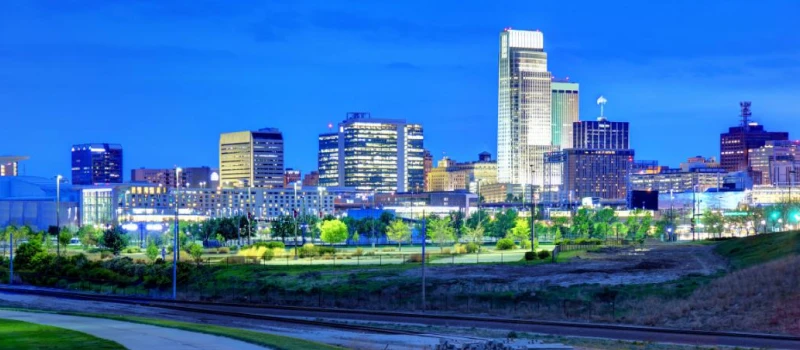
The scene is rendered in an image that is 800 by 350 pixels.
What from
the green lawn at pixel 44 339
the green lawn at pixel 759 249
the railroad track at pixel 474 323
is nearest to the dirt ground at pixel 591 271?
the green lawn at pixel 759 249

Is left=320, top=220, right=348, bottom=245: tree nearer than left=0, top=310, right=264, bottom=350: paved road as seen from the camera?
No

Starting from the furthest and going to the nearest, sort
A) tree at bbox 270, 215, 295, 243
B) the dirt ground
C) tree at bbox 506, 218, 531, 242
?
tree at bbox 506, 218, 531, 242 → tree at bbox 270, 215, 295, 243 → the dirt ground

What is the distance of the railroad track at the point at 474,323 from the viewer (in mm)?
56000

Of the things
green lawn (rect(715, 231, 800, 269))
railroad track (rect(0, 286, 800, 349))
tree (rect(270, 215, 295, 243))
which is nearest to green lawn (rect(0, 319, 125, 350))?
railroad track (rect(0, 286, 800, 349))

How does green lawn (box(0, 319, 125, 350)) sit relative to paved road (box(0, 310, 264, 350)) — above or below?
above

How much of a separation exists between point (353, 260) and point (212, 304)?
4835cm

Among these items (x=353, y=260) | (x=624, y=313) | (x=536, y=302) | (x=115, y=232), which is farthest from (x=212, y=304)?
(x=115, y=232)

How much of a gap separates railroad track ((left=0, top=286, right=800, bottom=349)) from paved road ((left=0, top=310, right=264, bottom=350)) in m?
11.4

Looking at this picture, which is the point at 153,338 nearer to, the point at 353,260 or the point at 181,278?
the point at 181,278

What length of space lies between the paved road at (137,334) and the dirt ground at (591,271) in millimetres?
36611

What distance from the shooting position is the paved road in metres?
45.4

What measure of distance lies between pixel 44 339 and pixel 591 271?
60.0m

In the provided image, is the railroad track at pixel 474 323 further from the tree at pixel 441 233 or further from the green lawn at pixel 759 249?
the tree at pixel 441 233

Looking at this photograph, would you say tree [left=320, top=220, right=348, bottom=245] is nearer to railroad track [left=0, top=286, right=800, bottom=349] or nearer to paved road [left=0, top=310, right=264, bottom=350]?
railroad track [left=0, top=286, right=800, bottom=349]
